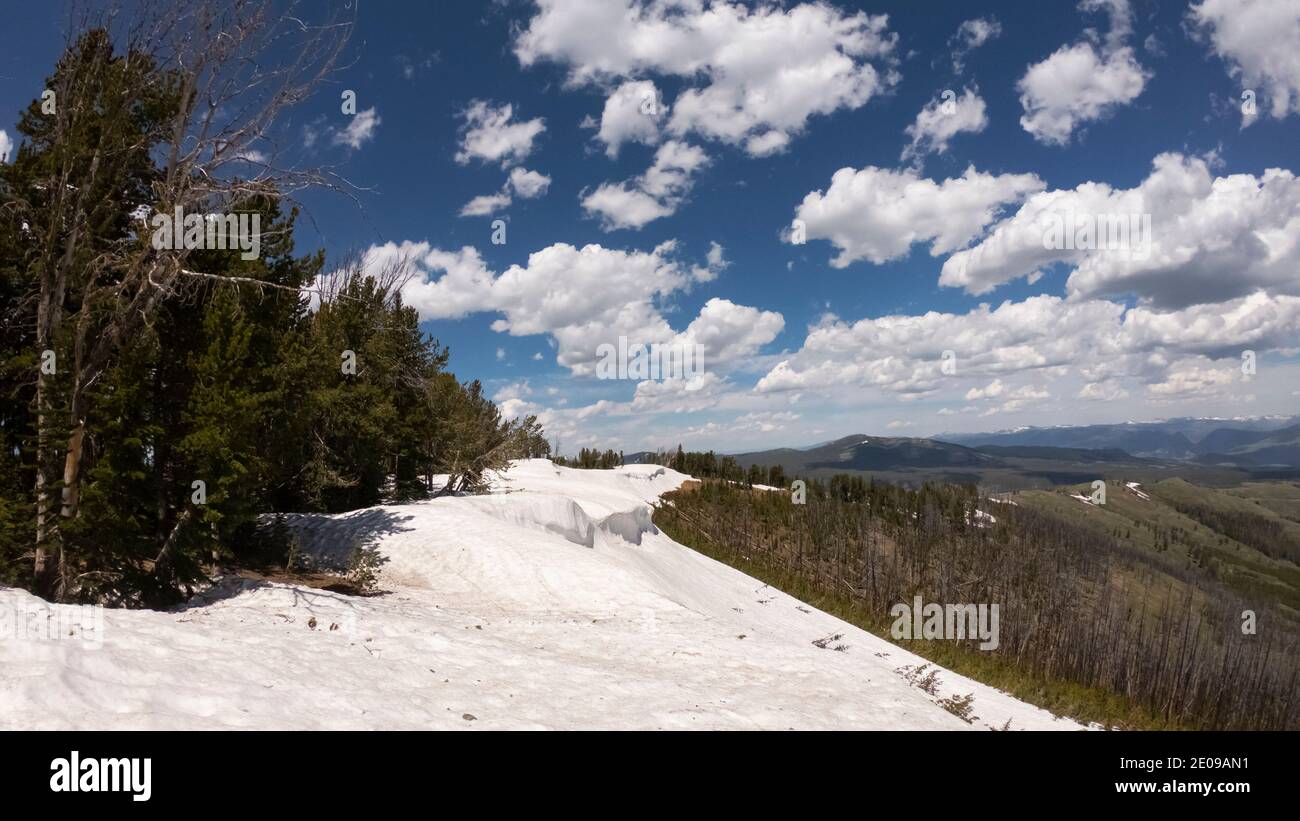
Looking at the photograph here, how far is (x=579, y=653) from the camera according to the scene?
12078mm

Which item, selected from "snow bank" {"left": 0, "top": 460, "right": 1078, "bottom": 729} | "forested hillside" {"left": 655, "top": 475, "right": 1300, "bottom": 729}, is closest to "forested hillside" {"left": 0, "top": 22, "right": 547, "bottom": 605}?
"snow bank" {"left": 0, "top": 460, "right": 1078, "bottom": 729}

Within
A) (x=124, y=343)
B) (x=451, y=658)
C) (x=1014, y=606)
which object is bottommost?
(x=1014, y=606)

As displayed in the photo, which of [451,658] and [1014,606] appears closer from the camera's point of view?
[451,658]

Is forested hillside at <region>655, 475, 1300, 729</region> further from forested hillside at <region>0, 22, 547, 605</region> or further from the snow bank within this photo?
forested hillside at <region>0, 22, 547, 605</region>

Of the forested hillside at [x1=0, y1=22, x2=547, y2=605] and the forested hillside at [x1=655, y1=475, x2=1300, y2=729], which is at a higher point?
the forested hillside at [x1=0, y1=22, x2=547, y2=605]

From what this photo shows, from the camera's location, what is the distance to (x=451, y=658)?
10.3 meters

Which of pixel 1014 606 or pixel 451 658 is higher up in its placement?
pixel 451 658

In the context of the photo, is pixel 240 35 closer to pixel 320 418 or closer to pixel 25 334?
pixel 25 334

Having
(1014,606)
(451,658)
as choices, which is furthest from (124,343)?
(1014,606)

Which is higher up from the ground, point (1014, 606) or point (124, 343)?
point (124, 343)

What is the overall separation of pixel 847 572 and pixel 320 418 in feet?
145

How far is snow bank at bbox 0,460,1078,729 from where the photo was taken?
6648mm

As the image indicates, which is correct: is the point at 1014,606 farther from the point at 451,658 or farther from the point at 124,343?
the point at 124,343

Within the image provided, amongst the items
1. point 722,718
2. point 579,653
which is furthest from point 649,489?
point 722,718
